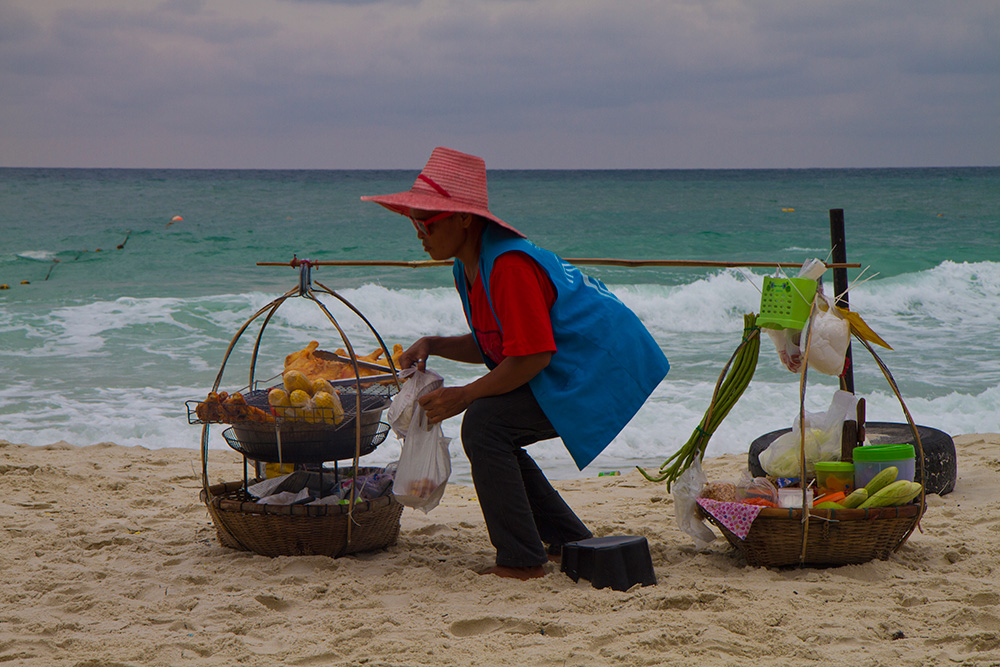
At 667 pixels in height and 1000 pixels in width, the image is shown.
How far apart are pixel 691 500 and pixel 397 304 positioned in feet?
28.8

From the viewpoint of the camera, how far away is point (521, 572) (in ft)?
9.10

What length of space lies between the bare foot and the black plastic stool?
0.43ft

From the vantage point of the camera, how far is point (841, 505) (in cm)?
278

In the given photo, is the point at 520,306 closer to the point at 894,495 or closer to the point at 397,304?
the point at 894,495

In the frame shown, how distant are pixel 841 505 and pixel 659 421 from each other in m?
2.93

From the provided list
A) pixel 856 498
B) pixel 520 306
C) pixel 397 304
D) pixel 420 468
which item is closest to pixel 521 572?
pixel 420 468

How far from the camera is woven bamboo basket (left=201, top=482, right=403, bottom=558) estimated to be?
2.94 m

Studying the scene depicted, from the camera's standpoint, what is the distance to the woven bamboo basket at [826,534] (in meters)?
2.69

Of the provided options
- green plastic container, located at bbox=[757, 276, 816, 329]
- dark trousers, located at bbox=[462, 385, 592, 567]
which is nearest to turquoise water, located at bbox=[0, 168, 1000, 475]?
green plastic container, located at bbox=[757, 276, 816, 329]

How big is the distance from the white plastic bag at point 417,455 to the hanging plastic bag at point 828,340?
125 centimetres

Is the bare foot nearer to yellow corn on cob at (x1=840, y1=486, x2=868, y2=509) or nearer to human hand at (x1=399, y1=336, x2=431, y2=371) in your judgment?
human hand at (x1=399, y1=336, x2=431, y2=371)

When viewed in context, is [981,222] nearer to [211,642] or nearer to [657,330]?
[657,330]

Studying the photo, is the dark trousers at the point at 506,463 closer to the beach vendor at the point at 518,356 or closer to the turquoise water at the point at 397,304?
the beach vendor at the point at 518,356

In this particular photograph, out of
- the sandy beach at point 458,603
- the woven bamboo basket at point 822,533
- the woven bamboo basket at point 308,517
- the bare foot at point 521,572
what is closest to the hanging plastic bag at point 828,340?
the woven bamboo basket at point 822,533
